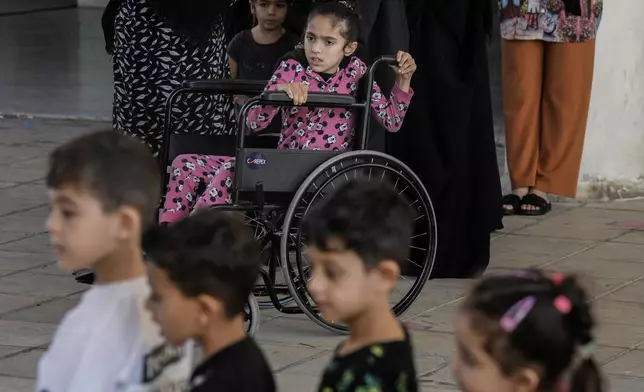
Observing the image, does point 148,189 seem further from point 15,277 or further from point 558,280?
point 15,277

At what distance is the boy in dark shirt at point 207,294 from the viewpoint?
2527 millimetres

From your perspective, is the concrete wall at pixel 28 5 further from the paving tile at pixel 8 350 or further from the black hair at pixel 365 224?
the black hair at pixel 365 224

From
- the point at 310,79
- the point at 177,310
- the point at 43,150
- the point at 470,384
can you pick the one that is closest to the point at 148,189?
the point at 177,310

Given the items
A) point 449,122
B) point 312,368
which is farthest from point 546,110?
point 312,368

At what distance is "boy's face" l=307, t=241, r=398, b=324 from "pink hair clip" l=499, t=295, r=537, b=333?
0.38 m

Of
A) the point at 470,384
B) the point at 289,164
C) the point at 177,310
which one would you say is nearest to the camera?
the point at 470,384

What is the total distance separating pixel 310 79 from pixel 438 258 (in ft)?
3.55

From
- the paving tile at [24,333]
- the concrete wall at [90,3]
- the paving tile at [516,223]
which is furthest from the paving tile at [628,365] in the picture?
the concrete wall at [90,3]

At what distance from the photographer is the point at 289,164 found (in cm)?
480

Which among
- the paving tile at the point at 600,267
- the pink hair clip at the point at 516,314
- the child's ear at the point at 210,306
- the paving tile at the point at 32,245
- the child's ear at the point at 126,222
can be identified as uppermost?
the child's ear at the point at 126,222

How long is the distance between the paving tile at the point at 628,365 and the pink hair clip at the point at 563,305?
2259 mm

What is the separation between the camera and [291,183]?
4.80 meters

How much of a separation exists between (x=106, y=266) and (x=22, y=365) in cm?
200

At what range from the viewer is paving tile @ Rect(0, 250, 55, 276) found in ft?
19.1
